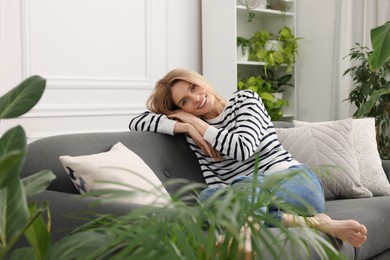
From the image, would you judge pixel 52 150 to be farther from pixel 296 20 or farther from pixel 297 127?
pixel 296 20

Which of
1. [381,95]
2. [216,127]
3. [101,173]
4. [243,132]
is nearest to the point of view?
[101,173]

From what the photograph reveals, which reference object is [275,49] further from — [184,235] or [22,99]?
[184,235]

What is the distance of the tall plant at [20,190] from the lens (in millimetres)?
829

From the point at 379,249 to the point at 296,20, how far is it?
3381 mm

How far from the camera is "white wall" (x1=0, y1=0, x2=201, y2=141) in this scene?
3949 millimetres

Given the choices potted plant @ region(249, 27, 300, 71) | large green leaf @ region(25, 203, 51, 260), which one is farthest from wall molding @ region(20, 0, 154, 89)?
large green leaf @ region(25, 203, 51, 260)

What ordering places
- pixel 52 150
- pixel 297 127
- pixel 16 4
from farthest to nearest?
pixel 16 4 → pixel 297 127 → pixel 52 150

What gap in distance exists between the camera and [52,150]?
2221mm

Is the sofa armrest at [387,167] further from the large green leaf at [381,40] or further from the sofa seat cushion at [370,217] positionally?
the large green leaf at [381,40]

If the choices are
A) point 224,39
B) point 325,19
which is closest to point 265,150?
point 224,39

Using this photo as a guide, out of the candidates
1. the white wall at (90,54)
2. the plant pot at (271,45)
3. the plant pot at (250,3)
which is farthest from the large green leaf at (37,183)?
the plant pot at (271,45)

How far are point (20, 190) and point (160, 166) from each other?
67.3 inches

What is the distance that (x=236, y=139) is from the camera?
253 centimetres

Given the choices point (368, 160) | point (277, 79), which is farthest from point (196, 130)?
point (277, 79)
